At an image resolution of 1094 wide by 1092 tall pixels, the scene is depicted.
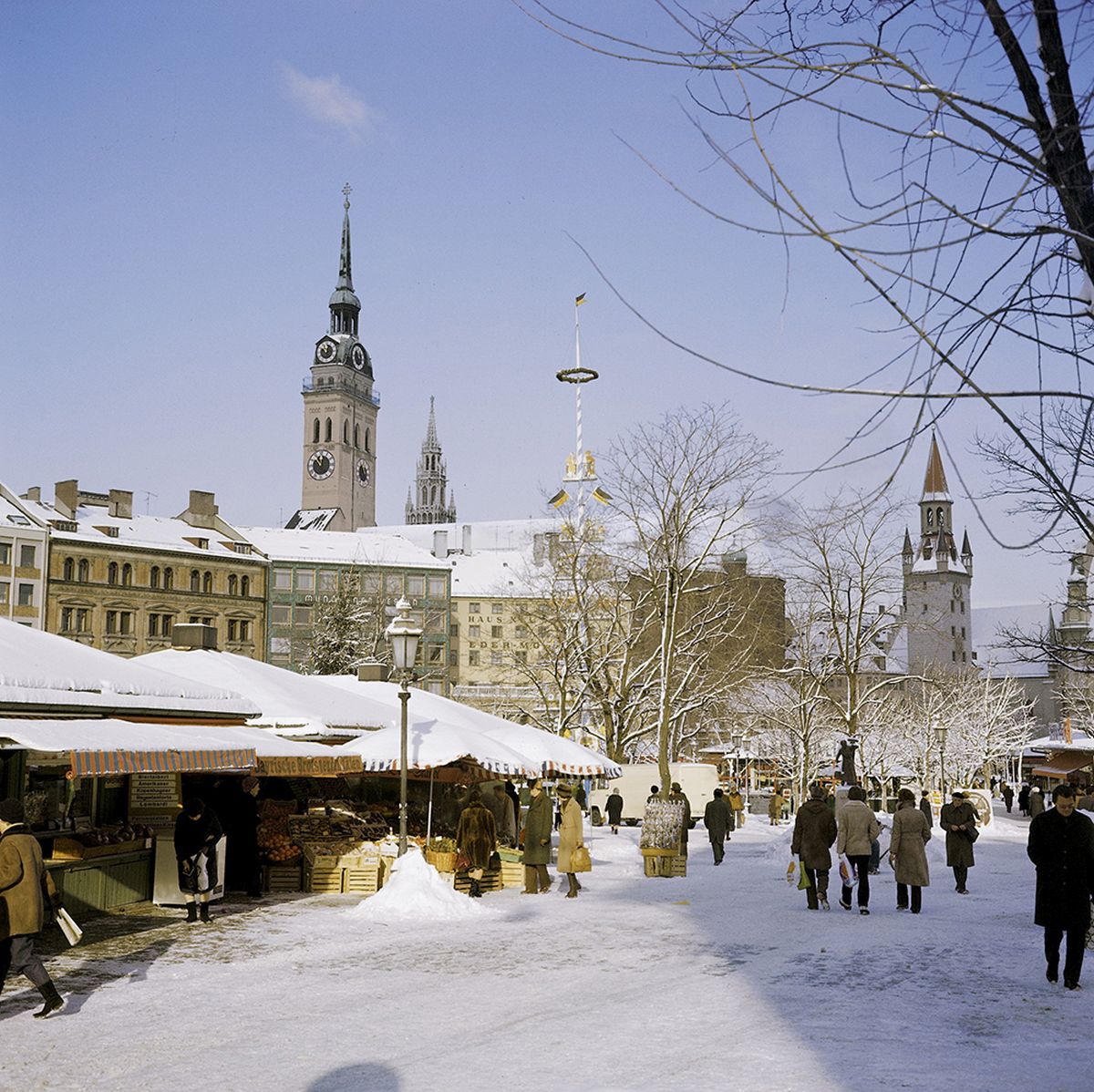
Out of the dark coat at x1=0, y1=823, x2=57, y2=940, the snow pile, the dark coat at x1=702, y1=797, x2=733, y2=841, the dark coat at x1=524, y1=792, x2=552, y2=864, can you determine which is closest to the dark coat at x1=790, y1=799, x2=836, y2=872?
the dark coat at x1=524, y1=792, x2=552, y2=864

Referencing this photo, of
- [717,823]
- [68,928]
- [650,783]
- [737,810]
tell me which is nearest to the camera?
[68,928]

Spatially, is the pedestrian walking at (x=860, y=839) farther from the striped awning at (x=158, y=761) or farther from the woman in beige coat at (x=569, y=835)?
the striped awning at (x=158, y=761)

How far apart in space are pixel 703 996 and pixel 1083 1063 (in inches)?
120

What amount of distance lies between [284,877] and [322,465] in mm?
134770

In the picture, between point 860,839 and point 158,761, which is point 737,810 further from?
point 158,761

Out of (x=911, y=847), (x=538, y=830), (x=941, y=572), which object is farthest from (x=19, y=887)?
(x=941, y=572)

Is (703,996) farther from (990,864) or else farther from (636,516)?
(636,516)

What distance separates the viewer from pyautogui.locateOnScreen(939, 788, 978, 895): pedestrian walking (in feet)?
64.1

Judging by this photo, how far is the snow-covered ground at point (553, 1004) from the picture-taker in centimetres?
765

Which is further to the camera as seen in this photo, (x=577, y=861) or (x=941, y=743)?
(x=941, y=743)

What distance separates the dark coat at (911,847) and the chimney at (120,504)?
64531mm

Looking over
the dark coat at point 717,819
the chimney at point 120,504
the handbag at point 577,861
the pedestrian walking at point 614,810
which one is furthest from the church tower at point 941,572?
the handbag at point 577,861

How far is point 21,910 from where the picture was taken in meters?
8.91

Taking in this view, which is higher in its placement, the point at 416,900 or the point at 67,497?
the point at 67,497
